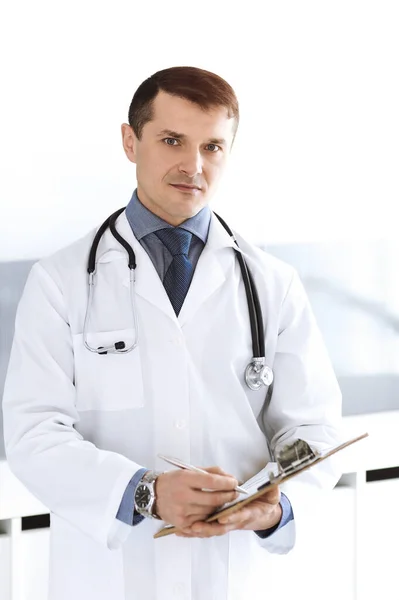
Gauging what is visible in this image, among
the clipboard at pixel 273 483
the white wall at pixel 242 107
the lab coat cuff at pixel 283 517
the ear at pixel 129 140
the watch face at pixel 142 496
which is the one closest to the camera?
the clipboard at pixel 273 483

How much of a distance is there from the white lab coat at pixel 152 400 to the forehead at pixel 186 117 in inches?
8.2

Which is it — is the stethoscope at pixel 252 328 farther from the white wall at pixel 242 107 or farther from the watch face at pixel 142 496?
the white wall at pixel 242 107

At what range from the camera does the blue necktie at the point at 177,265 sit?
1614mm

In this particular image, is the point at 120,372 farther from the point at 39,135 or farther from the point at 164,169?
the point at 39,135

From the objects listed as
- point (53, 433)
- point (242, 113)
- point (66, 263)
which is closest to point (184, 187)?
point (66, 263)

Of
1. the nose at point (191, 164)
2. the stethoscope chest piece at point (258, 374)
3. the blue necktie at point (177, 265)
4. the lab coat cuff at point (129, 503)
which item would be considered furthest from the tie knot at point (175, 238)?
the lab coat cuff at point (129, 503)

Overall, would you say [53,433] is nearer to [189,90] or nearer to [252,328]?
[252,328]

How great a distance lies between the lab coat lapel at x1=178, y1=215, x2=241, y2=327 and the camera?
1598 mm

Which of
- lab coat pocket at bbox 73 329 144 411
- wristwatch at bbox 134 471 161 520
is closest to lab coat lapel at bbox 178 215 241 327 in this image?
lab coat pocket at bbox 73 329 144 411

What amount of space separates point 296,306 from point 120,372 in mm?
356

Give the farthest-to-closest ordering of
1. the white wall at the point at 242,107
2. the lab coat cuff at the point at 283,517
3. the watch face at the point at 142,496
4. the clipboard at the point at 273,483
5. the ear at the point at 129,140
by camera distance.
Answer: the white wall at the point at 242,107, the ear at the point at 129,140, the lab coat cuff at the point at 283,517, the watch face at the point at 142,496, the clipboard at the point at 273,483

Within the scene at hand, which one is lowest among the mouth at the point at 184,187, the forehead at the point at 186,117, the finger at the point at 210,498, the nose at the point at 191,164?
the finger at the point at 210,498

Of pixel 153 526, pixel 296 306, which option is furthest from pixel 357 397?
pixel 153 526

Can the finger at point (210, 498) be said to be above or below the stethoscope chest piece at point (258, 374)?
below
